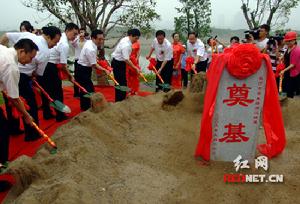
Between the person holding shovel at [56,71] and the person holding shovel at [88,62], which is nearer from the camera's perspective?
the person holding shovel at [56,71]

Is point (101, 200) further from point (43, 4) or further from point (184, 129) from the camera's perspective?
point (43, 4)

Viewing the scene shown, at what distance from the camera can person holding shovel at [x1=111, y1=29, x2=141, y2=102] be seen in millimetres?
6195

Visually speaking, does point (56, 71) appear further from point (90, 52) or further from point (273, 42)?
point (273, 42)

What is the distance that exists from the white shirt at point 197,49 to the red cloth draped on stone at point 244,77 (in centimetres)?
439

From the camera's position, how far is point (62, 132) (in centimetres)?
409

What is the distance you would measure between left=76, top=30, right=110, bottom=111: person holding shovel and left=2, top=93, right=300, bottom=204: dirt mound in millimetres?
1118

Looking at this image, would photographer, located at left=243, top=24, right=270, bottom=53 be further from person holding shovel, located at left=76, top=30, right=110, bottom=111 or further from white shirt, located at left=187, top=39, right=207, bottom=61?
person holding shovel, located at left=76, top=30, right=110, bottom=111

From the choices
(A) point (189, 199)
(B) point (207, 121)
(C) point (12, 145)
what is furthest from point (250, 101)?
(C) point (12, 145)

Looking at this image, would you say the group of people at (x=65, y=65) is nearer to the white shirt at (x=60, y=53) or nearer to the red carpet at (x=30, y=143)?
the white shirt at (x=60, y=53)

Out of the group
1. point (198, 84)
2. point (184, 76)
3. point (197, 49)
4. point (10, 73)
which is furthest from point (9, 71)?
point (184, 76)

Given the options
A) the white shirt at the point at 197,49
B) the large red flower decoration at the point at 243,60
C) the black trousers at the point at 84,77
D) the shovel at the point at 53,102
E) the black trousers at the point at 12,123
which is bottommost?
the black trousers at the point at 12,123

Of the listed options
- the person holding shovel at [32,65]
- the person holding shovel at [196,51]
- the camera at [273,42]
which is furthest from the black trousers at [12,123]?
the camera at [273,42]

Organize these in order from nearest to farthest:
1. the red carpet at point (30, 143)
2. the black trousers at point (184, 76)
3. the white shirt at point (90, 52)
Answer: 1. the red carpet at point (30, 143)
2. the white shirt at point (90, 52)
3. the black trousers at point (184, 76)

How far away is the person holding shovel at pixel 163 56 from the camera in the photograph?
734cm
